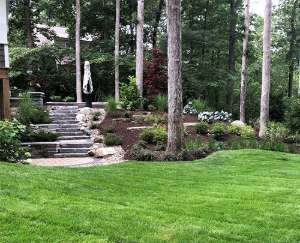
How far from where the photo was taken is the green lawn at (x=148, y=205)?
4.16 meters

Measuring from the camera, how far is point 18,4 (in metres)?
25.1

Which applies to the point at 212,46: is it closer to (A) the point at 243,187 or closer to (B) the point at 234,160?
(B) the point at 234,160

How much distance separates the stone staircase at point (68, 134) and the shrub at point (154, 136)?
1544mm

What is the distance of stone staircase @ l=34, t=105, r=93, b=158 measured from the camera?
12.5 metres

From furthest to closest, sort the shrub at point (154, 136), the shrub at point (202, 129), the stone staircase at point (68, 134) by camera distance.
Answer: the shrub at point (202, 129) → the shrub at point (154, 136) → the stone staircase at point (68, 134)

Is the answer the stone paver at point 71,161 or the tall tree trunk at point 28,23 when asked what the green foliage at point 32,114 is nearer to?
the stone paver at point 71,161

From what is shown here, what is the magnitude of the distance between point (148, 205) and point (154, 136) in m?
A: 7.49

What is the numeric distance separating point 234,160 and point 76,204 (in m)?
5.55

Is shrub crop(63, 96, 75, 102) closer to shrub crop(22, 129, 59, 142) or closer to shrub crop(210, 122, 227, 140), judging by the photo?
shrub crop(22, 129, 59, 142)

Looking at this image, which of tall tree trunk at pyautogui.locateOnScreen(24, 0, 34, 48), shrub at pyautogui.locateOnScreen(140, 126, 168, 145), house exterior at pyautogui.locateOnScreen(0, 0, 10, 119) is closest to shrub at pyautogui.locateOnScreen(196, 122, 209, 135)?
shrub at pyautogui.locateOnScreen(140, 126, 168, 145)

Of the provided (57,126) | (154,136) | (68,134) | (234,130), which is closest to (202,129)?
(234,130)

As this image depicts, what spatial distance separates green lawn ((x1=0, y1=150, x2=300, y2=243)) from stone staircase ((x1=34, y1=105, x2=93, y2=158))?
4448mm

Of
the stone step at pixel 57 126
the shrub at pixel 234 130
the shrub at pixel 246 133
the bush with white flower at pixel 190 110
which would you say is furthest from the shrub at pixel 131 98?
the shrub at pixel 246 133

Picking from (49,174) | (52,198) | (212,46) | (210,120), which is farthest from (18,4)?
(52,198)
